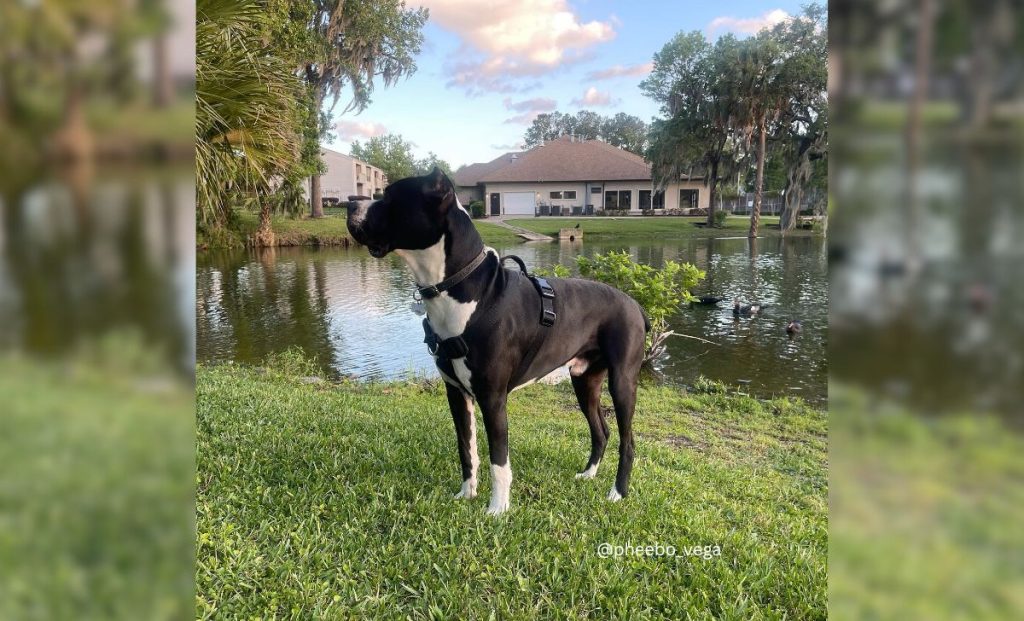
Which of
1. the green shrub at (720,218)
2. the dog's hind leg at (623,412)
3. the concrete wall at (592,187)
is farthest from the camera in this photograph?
the green shrub at (720,218)

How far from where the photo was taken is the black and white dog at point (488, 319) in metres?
2.59

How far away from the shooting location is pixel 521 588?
2.34 m

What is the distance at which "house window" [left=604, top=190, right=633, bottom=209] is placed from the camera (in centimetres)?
2619

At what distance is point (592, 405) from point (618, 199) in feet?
80.7

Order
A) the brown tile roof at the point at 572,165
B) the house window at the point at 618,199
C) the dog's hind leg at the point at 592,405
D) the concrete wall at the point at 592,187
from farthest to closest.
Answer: the house window at the point at 618,199, the brown tile roof at the point at 572,165, the concrete wall at the point at 592,187, the dog's hind leg at the point at 592,405

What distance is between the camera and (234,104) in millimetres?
4316

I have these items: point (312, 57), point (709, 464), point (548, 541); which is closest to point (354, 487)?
point (548, 541)

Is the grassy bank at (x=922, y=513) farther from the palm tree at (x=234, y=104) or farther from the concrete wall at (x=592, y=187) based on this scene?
the concrete wall at (x=592, y=187)

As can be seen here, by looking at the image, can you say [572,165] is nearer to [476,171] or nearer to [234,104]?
[476,171]

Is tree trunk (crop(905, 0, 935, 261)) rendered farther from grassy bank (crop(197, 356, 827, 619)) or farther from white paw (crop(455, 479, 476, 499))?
white paw (crop(455, 479, 476, 499))

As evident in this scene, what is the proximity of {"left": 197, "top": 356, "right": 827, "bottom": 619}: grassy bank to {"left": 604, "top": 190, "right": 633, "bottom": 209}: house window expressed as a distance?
2231cm

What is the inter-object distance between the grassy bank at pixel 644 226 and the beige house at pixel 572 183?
1128 millimetres

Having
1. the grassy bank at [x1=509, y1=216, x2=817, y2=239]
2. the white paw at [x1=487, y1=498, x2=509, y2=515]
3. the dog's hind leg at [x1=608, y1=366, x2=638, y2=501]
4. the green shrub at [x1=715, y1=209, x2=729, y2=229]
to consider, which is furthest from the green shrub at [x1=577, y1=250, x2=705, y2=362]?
the green shrub at [x1=715, y1=209, x2=729, y2=229]

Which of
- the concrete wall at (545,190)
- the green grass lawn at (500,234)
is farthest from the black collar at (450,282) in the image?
the concrete wall at (545,190)
